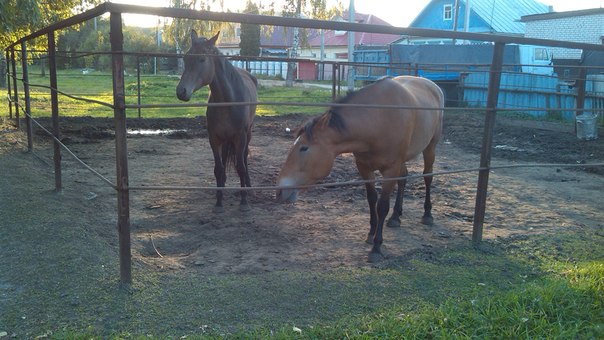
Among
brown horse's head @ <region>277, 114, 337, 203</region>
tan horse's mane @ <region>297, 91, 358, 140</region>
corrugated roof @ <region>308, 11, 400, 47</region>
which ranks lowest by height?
brown horse's head @ <region>277, 114, 337, 203</region>

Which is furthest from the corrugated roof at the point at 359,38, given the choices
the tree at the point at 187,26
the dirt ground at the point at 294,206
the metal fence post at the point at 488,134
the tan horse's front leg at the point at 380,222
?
the tan horse's front leg at the point at 380,222

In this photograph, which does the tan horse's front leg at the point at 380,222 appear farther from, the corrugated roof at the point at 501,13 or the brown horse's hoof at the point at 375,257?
the corrugated roof at the point at 501,13

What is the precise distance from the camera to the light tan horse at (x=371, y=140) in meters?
3.65

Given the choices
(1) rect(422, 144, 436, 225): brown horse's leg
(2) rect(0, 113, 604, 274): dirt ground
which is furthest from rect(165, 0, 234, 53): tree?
(1) rect(422, 144, 436, 225): brown horse's leg

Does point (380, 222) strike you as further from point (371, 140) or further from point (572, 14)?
point (572, 14)

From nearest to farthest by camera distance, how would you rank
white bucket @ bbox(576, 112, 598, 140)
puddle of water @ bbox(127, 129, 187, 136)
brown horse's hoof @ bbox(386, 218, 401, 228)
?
brown horse's hoof @ bbox(386, 218, 401, 228)
white bucket @ bbox(576, 112, 598, 140)
puddle of water @ bbox(127, 129, 187, 136)

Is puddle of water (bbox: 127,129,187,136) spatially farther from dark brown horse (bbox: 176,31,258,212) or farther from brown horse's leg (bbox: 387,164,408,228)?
brown horse's leg (bbox: 387,164,408,228)

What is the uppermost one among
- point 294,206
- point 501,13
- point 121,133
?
point 501,13

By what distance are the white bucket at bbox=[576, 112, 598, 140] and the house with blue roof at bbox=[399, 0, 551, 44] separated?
2125 centimetres

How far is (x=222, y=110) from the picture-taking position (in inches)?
218

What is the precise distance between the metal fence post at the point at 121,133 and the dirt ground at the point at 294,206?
489 mm

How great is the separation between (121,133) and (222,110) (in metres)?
2.63

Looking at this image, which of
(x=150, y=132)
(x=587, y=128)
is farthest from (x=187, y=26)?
(x=587, y=128)

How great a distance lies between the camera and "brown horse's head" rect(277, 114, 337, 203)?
3605mm
